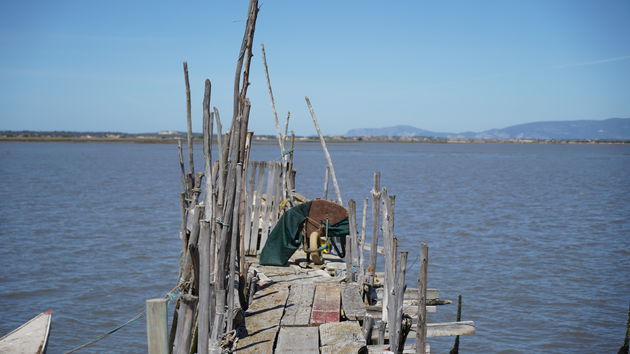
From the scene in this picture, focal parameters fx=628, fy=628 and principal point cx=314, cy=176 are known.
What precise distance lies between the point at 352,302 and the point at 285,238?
2.92 meters

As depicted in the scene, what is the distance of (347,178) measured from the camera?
136ft

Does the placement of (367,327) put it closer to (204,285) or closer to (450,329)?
(450,329)

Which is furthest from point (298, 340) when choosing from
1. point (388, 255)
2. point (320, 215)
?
point (320, 215)

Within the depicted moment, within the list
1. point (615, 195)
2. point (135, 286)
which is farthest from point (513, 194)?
point (135, 286)

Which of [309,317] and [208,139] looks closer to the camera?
[208,139]

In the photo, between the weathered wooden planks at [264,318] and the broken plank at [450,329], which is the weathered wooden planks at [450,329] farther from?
the weathered wooden planks at [264,318]

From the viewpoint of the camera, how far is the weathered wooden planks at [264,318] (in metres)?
7.23

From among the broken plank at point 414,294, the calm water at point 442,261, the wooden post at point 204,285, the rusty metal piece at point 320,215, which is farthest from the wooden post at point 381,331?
Result: the rusty metal piece at point 320,215

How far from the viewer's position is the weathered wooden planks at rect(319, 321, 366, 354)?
716cm

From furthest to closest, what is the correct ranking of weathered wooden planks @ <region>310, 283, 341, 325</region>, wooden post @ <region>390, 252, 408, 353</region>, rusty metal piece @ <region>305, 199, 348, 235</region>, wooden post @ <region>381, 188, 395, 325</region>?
rusty metal piece @ <region>305, 199, 348, 235</region> → weathered wooden planks @ <region>310, 283, 341, 325</region> → wooden post @ <region>381, 188, 395, 325</region> → wooden post @ <region>390, 252, 408, 353</region>

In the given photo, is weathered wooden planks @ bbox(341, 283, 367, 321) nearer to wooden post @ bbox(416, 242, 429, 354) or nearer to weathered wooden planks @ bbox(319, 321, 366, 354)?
weathered wooden planks @ bbox(319, 321, 366, 354)

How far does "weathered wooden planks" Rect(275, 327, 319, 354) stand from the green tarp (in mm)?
3650

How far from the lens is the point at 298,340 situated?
741 cm

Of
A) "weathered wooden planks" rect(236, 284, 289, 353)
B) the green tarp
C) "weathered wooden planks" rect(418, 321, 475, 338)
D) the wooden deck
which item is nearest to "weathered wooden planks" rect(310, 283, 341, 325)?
the wooden deck
